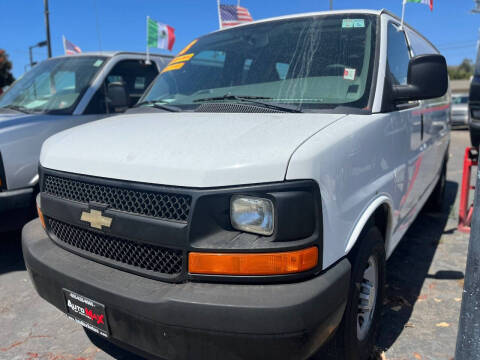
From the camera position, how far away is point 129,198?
188 cm

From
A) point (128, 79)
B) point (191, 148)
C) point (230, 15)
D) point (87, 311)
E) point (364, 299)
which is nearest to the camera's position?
point (191, 148)

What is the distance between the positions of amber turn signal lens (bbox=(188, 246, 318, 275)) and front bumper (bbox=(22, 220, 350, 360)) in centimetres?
6

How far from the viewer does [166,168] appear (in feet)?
5.77

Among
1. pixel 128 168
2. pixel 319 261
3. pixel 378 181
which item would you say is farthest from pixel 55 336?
pixel 378 181

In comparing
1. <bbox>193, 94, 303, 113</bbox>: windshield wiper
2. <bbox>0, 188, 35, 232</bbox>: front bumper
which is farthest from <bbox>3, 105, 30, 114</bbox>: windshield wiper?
Answer: <bbox>193, 94, 303, 113</bbox>: windshield wiper

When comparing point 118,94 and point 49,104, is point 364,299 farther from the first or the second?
point 49,104

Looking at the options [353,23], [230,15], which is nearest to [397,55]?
[353,23]

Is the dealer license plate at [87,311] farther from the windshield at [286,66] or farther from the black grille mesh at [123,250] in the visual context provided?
the windshield at [286,66]

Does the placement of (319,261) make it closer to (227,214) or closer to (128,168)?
(227,214)

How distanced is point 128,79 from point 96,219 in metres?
3.67

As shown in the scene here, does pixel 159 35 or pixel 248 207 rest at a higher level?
pixel 159 35

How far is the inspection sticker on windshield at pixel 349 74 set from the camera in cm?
250

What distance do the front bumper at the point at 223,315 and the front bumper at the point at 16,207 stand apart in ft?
6.80

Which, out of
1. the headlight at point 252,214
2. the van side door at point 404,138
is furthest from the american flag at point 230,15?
the headlight at point 252,214
